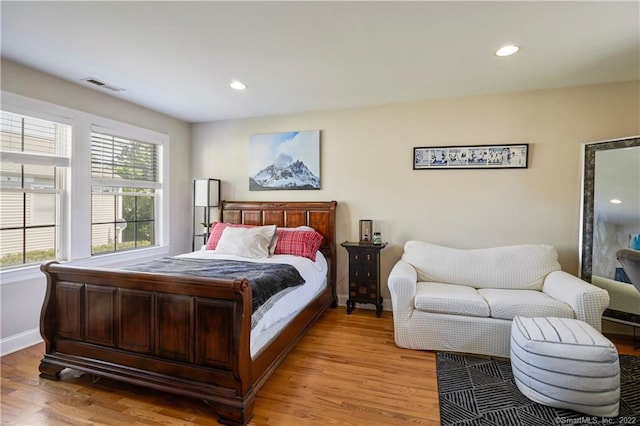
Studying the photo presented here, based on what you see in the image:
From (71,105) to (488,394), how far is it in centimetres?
454

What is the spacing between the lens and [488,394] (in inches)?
84.6

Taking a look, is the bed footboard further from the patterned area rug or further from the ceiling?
the ceiling

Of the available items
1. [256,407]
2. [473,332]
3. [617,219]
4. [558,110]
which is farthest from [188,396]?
[558,110]

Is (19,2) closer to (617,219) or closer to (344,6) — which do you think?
(344,6)

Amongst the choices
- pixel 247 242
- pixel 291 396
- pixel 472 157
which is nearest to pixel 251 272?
pixel 291 396

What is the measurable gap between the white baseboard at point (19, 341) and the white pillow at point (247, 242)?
1.81 m

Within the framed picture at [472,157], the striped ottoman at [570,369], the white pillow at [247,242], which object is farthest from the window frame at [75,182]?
the striped ottoman at [570,369]

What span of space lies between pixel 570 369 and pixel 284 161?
11.7 ft

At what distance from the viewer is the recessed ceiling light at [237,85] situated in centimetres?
317

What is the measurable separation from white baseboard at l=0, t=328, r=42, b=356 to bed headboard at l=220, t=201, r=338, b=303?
7.53ft

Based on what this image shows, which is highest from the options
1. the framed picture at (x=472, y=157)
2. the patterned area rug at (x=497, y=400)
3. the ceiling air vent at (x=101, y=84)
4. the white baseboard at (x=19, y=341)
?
the ceiling air vent at (x=101, y=84)

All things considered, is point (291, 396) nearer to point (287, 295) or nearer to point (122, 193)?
point (287, 295)

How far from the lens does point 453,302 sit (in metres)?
2.76

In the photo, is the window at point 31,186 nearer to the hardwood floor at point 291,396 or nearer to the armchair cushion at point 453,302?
the hardwood floor at point 291,396
